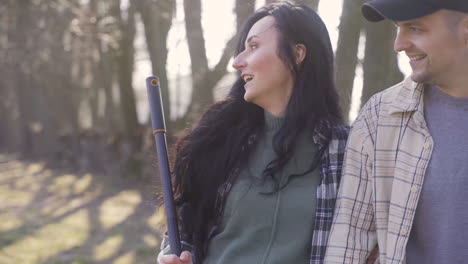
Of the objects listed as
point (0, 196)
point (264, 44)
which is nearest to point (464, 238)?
point (264, 44)

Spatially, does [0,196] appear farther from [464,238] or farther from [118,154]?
[464,238]

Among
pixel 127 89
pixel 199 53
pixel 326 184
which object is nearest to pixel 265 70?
pixel 326 184

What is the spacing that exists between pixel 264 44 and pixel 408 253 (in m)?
1.08

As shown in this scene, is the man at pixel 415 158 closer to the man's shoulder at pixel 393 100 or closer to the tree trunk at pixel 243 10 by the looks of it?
the man's shoulder at pixel 393 100

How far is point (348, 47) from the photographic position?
3982mm

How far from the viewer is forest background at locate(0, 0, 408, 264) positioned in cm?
420

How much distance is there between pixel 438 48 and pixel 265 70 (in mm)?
785

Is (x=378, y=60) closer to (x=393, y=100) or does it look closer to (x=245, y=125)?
(x=245, y=125)

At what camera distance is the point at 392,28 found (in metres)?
4.15

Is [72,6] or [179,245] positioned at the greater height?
[72,6]

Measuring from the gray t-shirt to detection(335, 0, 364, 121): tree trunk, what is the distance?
1715 mm

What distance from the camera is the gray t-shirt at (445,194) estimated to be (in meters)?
2.05

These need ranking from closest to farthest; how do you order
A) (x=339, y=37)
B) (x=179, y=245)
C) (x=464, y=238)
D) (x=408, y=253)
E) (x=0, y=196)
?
1. (x=464, y=238)
2. (x=408, y=253)
3. (x=179, y=245)
4. (x=339, y=37)
5. (x=0, y=196)

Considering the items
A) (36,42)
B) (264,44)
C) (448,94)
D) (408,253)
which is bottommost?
(408,253)
